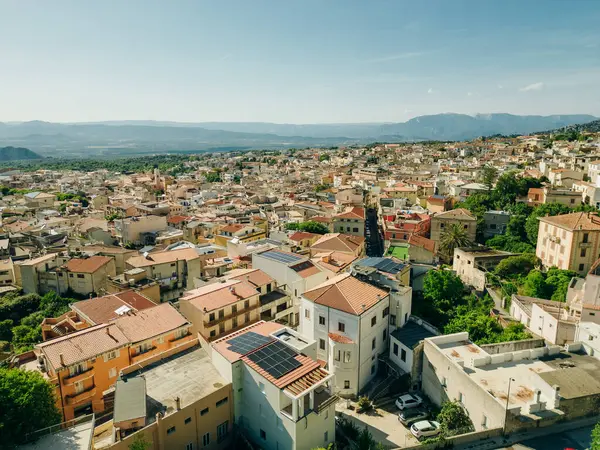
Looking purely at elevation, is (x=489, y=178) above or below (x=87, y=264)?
above

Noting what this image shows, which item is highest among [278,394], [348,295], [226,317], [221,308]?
[348,295]

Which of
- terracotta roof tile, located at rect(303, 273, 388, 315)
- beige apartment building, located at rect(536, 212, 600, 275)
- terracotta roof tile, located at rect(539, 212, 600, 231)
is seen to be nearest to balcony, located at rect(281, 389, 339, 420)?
terracotta roof tile, located at rect(303, 273, 388, 315)

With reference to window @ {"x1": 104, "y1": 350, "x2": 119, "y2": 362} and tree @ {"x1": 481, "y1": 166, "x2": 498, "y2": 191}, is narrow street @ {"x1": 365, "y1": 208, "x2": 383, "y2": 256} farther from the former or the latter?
window @ {"x1": 104, "y1": 350, "x2": 119, "y2": 362}

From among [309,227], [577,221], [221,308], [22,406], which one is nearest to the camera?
[22,406]

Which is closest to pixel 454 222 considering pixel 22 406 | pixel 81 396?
pixel 81 396

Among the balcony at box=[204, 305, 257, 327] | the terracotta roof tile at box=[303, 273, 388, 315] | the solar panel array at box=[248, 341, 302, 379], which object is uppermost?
the terracotta roof tile at box=[303, 273, 388, 315]

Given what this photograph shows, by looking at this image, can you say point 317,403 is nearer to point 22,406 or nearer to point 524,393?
point 524,393
